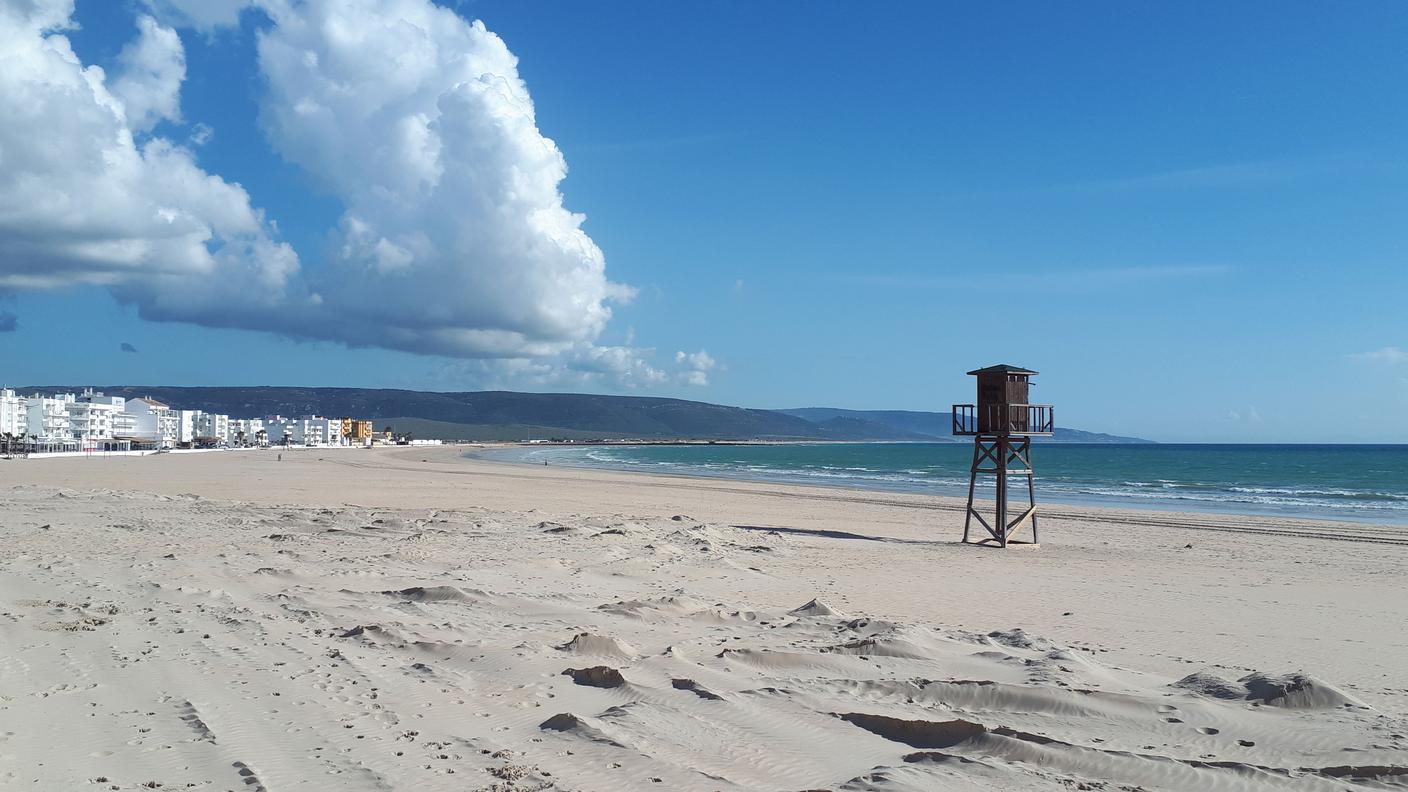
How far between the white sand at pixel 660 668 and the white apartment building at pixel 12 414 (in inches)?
3748

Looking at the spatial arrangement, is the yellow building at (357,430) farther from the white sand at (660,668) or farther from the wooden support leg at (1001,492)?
the white sand at (660,668)

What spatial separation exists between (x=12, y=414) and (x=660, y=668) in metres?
113

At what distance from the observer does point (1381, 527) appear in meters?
26.9

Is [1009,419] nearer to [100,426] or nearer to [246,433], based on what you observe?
[100,426]

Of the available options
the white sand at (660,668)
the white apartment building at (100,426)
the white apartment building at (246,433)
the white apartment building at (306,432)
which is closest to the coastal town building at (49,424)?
the white apartment building at (100,426)

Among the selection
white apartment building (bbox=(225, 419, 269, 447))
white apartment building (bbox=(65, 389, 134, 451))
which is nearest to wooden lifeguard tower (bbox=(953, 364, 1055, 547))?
white apartment building (bbox=(65, 389, 134, 451))

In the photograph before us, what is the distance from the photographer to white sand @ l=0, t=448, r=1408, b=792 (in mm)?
5293

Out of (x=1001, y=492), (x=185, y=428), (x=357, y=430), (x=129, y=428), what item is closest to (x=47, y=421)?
(x=129, y=428)

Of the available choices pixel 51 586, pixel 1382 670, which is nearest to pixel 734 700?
pixel 1382 670

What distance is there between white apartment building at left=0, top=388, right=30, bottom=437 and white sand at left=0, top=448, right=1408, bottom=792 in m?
95.2

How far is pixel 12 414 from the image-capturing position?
95.7 meters

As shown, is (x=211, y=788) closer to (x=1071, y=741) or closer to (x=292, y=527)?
(x=1071, y=741)

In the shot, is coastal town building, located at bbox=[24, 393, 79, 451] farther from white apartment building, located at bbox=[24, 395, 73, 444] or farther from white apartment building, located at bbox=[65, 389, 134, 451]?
white apartment building, located at bbox=[65, 389, 134, 451]

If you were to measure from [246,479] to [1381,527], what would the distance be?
41162 millimetres
